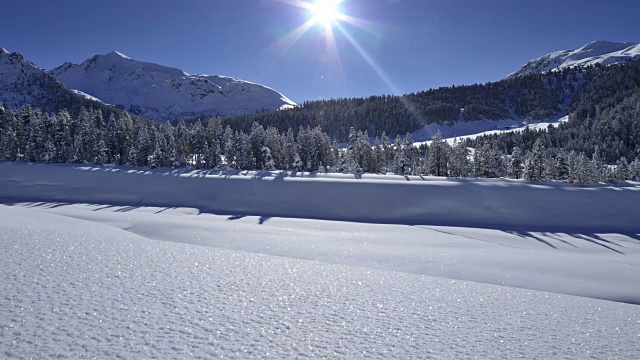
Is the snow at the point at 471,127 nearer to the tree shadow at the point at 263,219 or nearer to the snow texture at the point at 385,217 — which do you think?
the snow texture at the point at 385,217

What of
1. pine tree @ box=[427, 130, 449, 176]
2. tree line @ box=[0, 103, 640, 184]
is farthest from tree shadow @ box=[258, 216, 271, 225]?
pine tree @ box=[427, 130, 449, 176]

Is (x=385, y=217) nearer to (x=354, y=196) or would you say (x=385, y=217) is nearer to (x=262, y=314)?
(x=354, y=196)

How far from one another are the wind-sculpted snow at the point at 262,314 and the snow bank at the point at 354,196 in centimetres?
3033

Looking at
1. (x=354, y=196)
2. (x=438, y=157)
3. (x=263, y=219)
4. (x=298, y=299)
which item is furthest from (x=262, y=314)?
(x=438, y=157)

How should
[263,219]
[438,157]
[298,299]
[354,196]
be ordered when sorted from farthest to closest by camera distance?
[438,157], [354,196], [263,219], [298,299]

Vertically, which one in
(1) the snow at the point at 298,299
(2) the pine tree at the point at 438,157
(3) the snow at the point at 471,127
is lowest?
(1) the snow at the point at 298,299

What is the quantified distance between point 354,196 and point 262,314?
39658 millimetres

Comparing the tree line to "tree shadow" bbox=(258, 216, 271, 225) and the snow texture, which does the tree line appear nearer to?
the snow texture

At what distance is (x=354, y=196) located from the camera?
46250 mm

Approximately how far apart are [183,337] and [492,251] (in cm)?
2213

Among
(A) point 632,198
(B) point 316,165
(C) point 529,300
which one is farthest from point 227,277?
(B) point 316,165

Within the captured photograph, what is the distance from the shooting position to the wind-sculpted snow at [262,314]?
5.68 metres

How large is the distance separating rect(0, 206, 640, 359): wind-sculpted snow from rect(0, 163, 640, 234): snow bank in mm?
30334

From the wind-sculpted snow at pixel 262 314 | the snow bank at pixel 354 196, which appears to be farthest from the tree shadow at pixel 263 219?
the wind-sculpted snow at pixel 262 314
